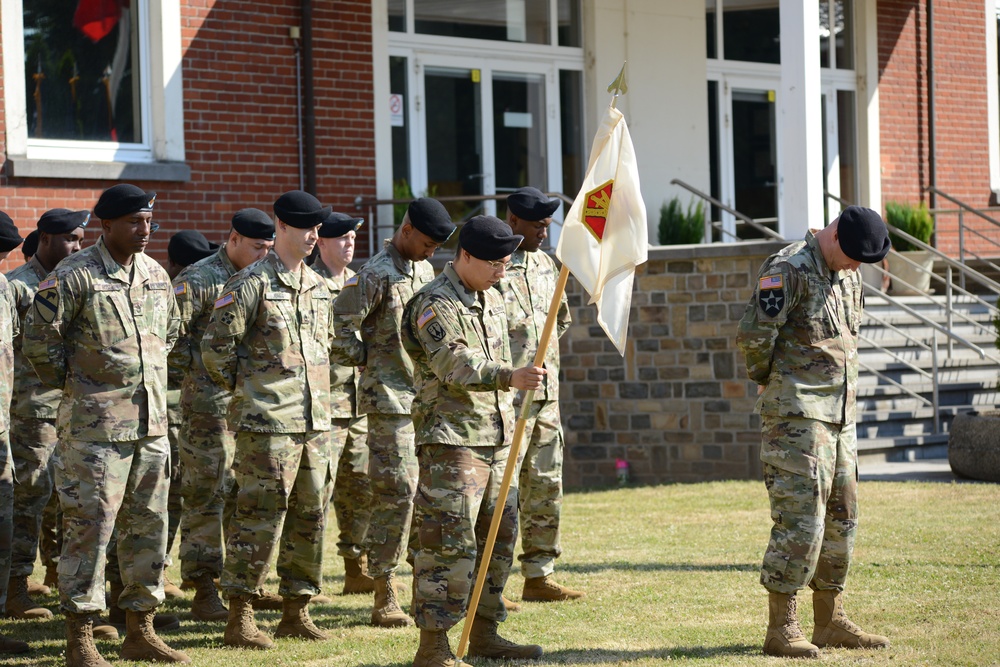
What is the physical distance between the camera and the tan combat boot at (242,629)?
654cm

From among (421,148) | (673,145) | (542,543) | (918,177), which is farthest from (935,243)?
(542,543)

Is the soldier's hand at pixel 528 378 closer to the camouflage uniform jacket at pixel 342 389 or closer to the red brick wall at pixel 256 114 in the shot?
the camouflage uniform jacket at pixel 342 389

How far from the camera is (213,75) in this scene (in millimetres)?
12391

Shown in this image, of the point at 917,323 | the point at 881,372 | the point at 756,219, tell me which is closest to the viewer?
the point at 881,372

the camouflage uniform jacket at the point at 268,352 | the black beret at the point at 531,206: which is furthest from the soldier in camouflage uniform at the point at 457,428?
the black beret at the point at 531,206

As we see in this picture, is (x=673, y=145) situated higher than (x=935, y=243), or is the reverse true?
(x=673, y=145)

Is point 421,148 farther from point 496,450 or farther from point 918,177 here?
point 496,450

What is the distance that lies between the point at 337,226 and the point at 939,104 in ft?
41.1

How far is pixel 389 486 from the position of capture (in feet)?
23.5

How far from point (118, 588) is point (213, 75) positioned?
6487 millimetres

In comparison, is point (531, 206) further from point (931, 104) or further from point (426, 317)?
point (931, 104)

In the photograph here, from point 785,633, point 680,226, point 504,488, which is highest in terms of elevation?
point 680,226

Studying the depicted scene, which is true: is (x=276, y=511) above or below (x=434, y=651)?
above

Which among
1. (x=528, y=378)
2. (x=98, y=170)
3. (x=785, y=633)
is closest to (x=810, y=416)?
(x=785, y=633)
